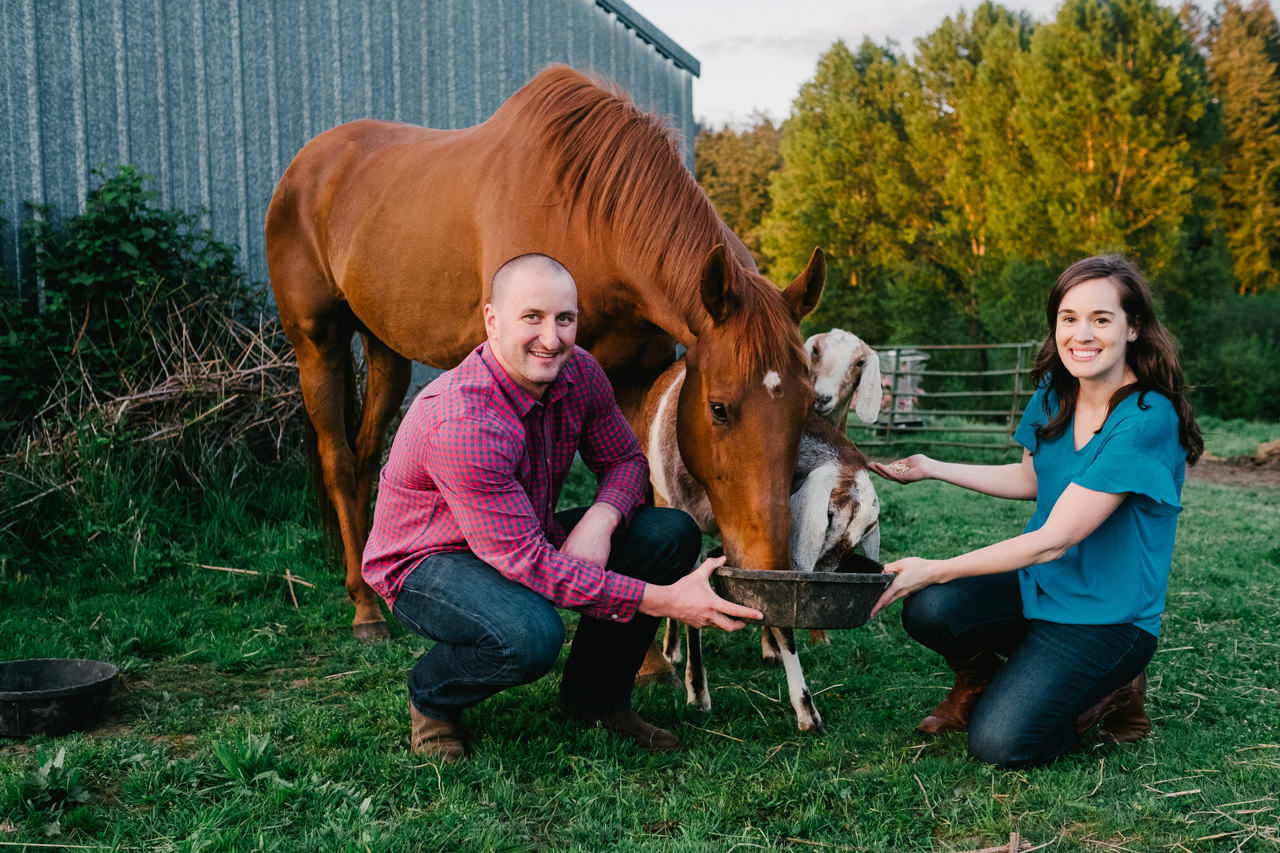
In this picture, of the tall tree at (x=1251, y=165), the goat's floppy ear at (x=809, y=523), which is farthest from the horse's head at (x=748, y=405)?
the tall tree at (x=1251, y=165)

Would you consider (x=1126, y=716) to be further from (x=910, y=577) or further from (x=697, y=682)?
(x=697, y=682)

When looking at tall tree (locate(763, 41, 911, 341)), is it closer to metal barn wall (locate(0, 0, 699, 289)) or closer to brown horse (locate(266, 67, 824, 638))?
metal barn wall (locate(0, 0, 699, 289))

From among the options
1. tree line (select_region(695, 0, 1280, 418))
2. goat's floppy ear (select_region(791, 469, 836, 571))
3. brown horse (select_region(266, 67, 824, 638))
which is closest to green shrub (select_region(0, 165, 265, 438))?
brown horse (select_region(266, 67, 824, 638))

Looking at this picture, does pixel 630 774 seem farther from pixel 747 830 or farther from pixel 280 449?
pixel 280 449

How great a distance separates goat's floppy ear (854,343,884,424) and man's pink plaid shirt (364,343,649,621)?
1.04 metres

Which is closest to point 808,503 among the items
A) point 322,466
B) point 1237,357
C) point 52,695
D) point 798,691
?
point 798,691

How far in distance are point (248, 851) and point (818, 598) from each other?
1.46 metres

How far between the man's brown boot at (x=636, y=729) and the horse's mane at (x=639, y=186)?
120 centimetres

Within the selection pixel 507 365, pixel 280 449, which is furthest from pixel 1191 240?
pixel 507 365

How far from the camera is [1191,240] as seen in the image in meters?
21.5

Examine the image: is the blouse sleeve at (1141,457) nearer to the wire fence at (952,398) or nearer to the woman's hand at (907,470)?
the woman's hand at (907,470)

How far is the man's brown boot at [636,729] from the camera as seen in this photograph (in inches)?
111

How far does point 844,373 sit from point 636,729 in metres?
1.60

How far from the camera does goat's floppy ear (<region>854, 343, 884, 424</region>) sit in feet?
11.8
